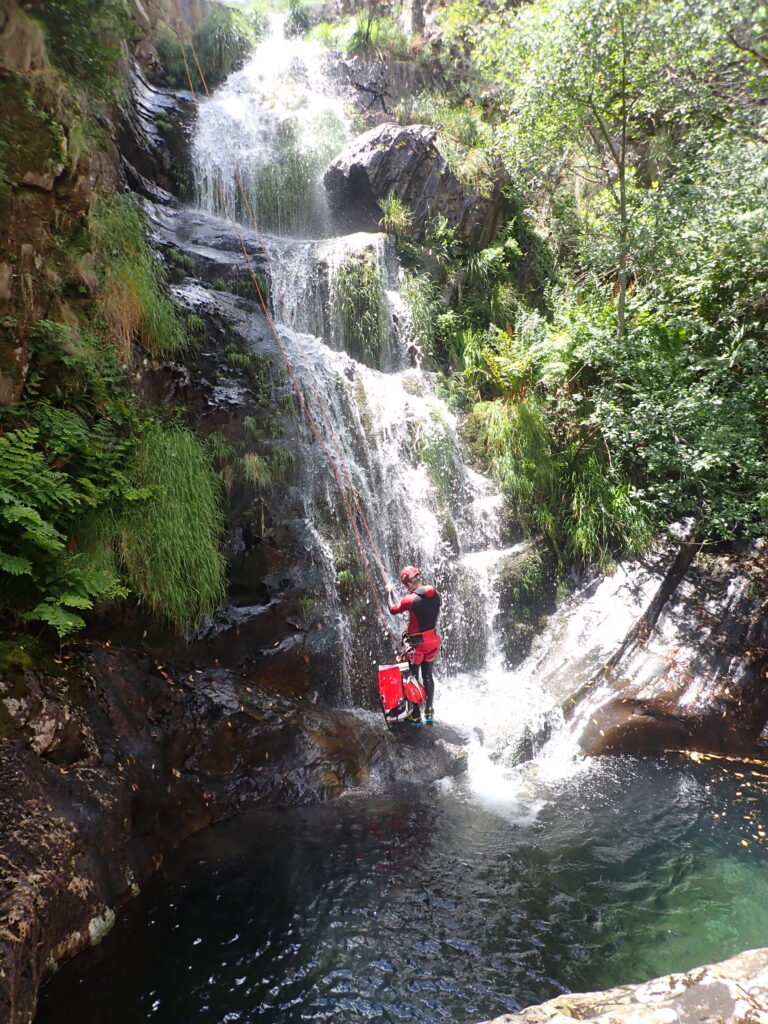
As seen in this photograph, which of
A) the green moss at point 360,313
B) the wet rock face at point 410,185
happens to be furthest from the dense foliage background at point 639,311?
the wet rock face at point 410,185

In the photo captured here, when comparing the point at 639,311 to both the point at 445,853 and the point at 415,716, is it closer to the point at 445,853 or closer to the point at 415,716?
the point at 415,716

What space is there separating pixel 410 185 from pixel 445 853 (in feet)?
36.9

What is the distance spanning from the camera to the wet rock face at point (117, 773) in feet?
10.8

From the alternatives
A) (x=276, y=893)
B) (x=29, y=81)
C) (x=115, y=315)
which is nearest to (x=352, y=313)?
(x=115, y=315)

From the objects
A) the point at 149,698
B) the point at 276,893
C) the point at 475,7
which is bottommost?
the point at 276,893

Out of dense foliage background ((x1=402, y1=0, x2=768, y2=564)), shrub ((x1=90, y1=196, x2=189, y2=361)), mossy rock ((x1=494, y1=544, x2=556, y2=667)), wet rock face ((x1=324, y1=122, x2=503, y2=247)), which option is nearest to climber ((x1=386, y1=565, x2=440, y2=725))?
mossy rock ((x1=494, y1=544, x2=556, y2=667))

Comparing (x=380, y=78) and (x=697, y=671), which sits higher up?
(x=380, y=78)

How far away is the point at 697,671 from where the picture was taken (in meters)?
6.33

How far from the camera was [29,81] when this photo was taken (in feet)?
17.6

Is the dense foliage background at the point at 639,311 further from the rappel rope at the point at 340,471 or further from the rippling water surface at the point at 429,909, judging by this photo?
the rippling water surface at the point at 429,909

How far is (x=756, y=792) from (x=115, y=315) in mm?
8127

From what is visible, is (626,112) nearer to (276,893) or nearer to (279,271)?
(279,271)

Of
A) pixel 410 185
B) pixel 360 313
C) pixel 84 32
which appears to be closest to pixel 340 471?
pixel 360 313

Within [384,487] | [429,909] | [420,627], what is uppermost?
[384,487]
